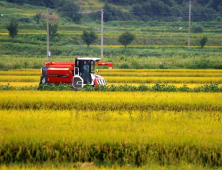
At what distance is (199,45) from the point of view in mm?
70688

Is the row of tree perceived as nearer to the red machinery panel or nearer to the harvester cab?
the red machinery panel

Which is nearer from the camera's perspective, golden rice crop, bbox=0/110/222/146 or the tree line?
golden rice crop, bbox=0/110/222/146

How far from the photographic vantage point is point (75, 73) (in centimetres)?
2122

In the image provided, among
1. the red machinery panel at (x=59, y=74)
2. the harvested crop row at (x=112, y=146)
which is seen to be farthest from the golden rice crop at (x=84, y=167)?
the red machinery panel at (x=59, y=74)

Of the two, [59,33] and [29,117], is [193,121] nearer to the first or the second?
[29,117]

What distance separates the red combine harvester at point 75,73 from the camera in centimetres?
2108

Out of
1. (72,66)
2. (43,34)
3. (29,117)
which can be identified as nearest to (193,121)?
(29,117)

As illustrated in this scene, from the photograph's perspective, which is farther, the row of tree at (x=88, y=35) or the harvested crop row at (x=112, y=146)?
the row of tree at (x=88, y=35)

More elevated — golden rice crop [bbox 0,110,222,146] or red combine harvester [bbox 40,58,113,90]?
red combine harvester [bbox 40,58,113,90]

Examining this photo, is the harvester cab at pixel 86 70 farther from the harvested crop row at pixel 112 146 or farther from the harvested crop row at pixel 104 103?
the harvested crop row at pixel 112 146

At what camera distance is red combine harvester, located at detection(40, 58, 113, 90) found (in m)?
21.1

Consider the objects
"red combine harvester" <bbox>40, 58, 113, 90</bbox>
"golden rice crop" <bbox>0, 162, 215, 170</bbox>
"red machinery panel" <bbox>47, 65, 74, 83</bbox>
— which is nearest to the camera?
"golden rice crop" <bbox>0, 162, 215, 170</bbox>

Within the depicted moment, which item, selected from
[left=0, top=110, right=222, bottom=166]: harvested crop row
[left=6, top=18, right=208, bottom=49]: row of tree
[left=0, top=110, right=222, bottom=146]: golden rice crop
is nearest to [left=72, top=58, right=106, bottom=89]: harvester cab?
[left=0, top=110, right=222, bottom=146]: golden rice crop

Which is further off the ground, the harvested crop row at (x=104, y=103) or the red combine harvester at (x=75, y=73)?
the red combine harvester at (x=75, y=73)
